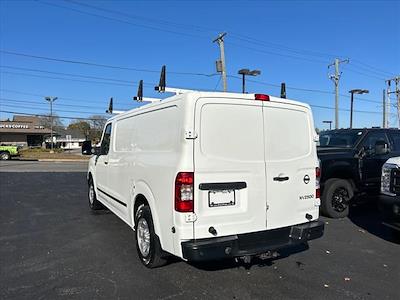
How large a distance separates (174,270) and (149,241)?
1.63 feet

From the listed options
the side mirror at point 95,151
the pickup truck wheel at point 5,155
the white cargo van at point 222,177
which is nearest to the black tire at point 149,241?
the white cargo van at point 222,177

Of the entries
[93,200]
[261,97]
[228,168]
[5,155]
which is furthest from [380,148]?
[5,155]

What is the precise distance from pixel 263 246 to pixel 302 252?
61.1 inches

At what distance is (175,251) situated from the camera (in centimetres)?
417

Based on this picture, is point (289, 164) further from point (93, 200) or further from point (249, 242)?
point (93, 200)

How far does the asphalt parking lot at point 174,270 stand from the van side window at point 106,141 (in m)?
1.48

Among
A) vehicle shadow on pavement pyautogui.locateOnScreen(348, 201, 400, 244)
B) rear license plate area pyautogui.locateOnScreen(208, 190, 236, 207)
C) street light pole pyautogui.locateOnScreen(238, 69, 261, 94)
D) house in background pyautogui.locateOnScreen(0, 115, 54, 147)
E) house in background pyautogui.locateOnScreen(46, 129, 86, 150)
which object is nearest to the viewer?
rear license plate area pyautogui.locateOnScreen(208, 190, 236, 207)

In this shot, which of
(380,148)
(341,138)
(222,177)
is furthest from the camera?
(341,138)

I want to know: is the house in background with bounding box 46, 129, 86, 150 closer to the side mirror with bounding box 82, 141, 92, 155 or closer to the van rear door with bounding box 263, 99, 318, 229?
the side mirror with bounding box 82, 141, 92, 155

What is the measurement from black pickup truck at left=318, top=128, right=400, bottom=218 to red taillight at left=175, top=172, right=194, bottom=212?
519 centimetres

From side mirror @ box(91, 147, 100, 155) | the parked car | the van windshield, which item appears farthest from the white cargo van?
the van windshield

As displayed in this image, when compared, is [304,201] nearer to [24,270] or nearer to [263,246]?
[263,246]

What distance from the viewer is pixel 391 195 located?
20.1 ft

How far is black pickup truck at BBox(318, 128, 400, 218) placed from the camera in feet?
27.7
